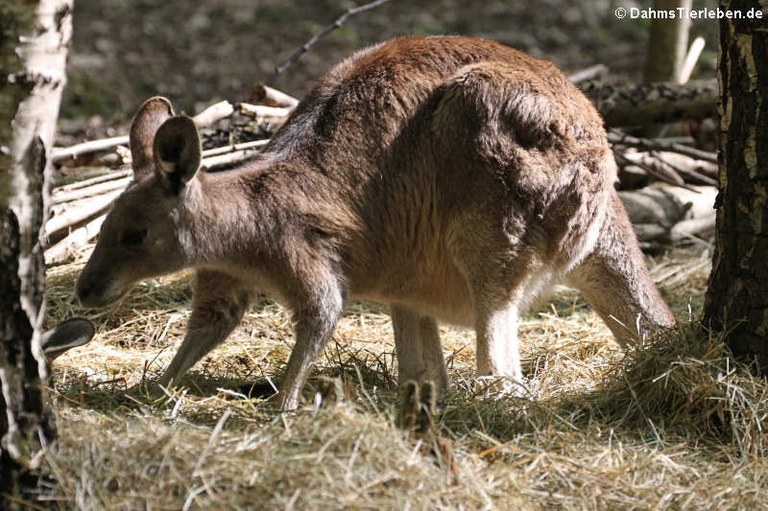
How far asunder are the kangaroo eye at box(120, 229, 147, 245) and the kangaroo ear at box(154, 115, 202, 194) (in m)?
0.22

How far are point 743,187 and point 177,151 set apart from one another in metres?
2.29

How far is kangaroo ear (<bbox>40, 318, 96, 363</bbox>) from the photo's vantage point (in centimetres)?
384

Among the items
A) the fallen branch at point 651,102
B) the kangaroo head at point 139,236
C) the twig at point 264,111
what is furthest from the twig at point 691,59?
the kangaroo head at point 139,236

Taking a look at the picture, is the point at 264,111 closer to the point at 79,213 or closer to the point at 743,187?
the point at 79,213

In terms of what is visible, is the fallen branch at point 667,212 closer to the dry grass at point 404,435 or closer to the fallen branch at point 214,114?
the dry grass at point 404,435

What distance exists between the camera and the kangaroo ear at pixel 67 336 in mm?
3836

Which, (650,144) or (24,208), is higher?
(24,208)

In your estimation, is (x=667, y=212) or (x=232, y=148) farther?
(x=667, y=212)

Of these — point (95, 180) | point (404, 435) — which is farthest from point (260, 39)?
point (404, 435)

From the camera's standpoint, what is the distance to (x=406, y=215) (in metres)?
5.06

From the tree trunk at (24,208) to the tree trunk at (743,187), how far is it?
8.52ft

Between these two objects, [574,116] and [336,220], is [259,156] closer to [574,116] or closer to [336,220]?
[336,220]

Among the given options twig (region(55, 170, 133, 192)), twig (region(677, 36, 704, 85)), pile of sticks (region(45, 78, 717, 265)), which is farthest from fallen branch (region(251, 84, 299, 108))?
twig (region(677, 36, 704, 85))

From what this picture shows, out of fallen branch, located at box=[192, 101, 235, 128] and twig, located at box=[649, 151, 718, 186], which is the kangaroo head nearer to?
fallen branch, located at box=[192, 101, 235, 128]
